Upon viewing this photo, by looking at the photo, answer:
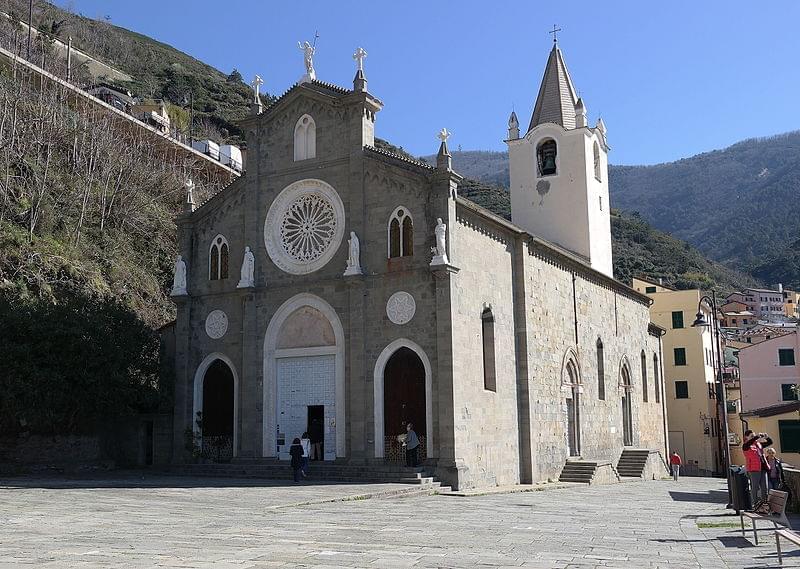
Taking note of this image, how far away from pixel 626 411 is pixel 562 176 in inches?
494

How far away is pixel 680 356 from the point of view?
62469 mm

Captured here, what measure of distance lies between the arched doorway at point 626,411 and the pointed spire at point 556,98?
13.2 m

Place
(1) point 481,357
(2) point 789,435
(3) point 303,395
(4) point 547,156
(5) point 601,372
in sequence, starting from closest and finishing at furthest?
(1) point 481,357, (3) point 303,395, (2) point 789,435, (5) point 601,372, (4) point 547,156

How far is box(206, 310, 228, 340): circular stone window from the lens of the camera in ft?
105

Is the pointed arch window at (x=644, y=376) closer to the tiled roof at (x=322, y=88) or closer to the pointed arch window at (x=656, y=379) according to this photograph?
the pointed arch window at (x=656, y=379)

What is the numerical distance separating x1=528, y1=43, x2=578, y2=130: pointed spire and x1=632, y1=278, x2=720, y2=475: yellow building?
22.1 m

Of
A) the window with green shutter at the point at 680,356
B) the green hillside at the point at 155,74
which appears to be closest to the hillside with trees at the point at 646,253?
the green hillside at the point at 155,74

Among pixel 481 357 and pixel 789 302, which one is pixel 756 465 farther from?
pixel 789 302

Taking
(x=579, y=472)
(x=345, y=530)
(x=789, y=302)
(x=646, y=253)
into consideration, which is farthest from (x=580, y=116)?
(x=789, y=302)

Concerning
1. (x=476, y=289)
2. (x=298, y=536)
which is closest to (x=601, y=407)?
(x=476, y=289)

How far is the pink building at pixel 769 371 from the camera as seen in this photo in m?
51.2

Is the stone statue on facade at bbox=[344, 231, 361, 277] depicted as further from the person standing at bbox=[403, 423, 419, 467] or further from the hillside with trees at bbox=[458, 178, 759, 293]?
the hillside with trees at bbox=[458, 178, 759, 293]

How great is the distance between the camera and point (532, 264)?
33250 mm

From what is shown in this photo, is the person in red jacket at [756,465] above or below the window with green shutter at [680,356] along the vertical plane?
below
